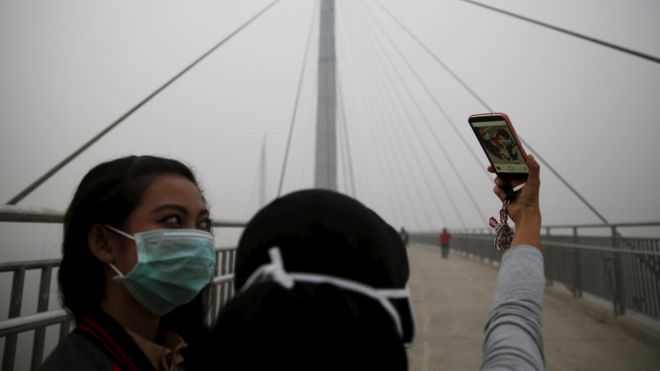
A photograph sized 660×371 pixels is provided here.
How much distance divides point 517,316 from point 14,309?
7.21 ft

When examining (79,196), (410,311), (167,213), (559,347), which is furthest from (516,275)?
(559,347)

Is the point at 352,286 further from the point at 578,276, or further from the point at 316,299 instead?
the point at 578,276

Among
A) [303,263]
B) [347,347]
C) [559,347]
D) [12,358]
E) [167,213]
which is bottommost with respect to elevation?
[559,347]

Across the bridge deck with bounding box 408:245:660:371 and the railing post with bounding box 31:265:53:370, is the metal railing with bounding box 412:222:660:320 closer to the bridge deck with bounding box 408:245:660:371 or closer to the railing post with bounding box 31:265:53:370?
the bridge deck with bounding box 408:245:660:371

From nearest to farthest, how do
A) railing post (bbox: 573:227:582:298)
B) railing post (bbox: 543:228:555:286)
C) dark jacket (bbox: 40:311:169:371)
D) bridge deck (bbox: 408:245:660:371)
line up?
dark jacket (bbox: 40:311:169:371) → bridge deck (bbox: 408:245:660:371) → railing post (bbox: 573:227:582:298) → railing post (bbox: 543:228:555:286)

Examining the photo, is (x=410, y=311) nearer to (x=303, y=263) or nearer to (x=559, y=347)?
(x=303, y=263)

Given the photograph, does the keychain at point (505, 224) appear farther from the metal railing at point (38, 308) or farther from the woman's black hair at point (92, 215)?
the metal railing at point (38, 308)

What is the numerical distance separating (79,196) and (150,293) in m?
0.50

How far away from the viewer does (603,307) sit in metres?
5.54

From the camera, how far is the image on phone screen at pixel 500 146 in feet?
4.90

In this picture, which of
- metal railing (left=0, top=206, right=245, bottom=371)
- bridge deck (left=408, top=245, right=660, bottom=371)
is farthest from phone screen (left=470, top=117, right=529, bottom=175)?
metal railing (left=0, top=206, right=245, bottom=371)

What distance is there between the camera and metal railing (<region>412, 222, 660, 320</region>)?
4.65 meters

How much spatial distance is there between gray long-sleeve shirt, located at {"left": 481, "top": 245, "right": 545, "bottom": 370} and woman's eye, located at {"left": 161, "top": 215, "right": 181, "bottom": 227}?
1344 mm

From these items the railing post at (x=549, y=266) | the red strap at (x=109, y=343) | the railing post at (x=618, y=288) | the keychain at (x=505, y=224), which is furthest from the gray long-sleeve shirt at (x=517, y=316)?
the railing post at (x=549, y=266)
